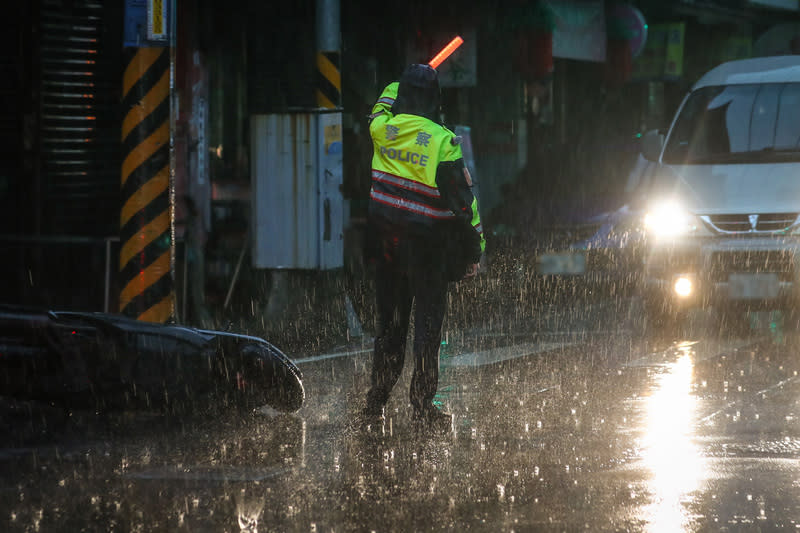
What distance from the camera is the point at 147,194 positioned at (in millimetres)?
9234

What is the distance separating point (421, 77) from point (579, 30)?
14923mm

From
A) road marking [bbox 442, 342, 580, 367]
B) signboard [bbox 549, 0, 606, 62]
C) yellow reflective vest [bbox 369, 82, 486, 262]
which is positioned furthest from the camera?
signboard [bbox 549, 0, 606, 62]

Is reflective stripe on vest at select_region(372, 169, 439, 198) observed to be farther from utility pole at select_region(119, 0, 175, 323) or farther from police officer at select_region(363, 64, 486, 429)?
utility pole at select_region(119, 0, 175, 323)

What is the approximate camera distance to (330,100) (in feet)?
40.6

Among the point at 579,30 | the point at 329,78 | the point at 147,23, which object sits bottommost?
the point at 329,78

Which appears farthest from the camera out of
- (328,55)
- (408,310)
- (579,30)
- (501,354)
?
(579,30)

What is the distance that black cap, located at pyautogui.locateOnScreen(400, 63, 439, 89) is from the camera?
6859mm

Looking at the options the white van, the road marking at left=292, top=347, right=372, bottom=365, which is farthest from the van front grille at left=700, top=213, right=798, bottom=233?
the road marking at left=292, top=347, right=372, bottom=365

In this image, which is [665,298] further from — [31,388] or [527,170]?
[527,170]

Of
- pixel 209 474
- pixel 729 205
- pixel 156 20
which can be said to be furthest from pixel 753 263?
pixel 209 474

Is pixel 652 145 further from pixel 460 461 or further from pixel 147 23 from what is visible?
pixel 460 461

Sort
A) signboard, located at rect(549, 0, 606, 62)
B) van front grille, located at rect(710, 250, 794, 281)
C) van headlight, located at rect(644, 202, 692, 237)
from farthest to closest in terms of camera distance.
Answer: signboard, located at rect(549, 0, 606, 62)
van headlight, located at rect(644, 202, 692, 237)
van front grille, located at rect(710, 250, 794, 281)

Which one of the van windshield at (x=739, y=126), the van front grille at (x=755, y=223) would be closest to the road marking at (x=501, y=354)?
the van front grille at (x=755, y=223)

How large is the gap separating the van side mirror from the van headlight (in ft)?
2.90
